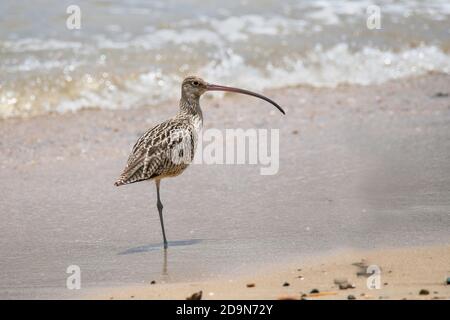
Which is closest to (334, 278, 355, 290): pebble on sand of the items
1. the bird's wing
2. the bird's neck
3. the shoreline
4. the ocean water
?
the shoreline

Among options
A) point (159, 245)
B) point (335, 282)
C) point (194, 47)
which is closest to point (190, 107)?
point (159, 245)

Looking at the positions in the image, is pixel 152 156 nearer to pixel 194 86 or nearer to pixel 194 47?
pixel 194 86

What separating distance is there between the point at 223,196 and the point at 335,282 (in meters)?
2.43

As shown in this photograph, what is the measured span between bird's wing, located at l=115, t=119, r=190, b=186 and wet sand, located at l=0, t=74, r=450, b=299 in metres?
0.42

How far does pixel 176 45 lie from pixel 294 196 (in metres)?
5.32

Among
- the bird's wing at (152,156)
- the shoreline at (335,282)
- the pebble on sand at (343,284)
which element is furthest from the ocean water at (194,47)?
the pebble on sand at (343,284)

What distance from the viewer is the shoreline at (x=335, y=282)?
17.6ft

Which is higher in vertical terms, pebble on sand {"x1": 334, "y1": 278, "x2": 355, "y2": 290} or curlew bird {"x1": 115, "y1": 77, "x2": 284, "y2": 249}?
curlew bird {"x1": 115, "y1": 77, "x2": 284, "y2": 249}

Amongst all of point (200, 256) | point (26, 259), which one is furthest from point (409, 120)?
point (26, 259)

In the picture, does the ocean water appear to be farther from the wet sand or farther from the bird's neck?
the bird's neck

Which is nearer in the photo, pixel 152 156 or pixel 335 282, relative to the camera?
pixel 335 282

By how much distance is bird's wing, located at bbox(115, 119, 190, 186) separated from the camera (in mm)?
7113

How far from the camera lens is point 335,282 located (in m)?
5.60

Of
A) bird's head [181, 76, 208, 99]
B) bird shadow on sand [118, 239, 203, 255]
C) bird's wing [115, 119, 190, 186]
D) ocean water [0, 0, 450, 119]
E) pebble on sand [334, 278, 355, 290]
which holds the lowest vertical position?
pebble on sand [334, 278, 355, 290]
